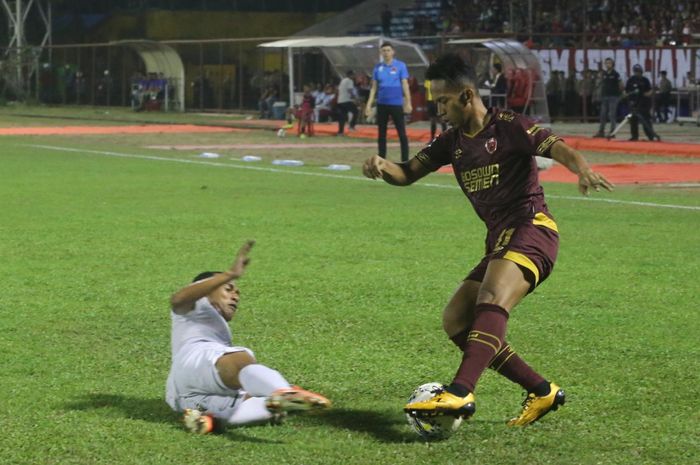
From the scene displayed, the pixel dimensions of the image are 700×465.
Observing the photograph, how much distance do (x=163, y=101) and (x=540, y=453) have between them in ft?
165

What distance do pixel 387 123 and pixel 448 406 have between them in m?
18.4

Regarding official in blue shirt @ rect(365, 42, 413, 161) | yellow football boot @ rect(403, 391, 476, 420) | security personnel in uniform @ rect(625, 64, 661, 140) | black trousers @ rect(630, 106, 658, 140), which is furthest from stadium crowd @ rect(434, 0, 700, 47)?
yellow football boot @ rect(403, 391, 476, 420)

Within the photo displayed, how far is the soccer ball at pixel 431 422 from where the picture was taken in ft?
18.8

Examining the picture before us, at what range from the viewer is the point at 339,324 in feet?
29.0

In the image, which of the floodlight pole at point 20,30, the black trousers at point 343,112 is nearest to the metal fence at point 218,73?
the floodlight pole at point 20,30

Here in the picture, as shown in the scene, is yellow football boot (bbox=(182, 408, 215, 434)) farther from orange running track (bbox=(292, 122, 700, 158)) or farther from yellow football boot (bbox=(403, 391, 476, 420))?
orange running track (bbox=(292, 122, 700, 158))

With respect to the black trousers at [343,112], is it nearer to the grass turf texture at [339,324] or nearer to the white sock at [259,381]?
the grass turf texture at [339,324]

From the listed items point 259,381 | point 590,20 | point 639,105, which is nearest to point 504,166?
Result: point 259,381

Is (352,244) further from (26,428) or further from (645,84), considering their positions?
(645,84)

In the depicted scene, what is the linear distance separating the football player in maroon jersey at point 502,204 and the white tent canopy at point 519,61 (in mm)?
29410

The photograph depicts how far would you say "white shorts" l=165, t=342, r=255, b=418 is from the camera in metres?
6.02

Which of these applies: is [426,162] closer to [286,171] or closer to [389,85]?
[286,171]

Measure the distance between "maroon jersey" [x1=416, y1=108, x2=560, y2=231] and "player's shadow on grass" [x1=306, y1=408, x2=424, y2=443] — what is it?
1.00 m

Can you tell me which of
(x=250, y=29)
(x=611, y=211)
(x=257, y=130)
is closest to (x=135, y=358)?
(x=611, y=211)
